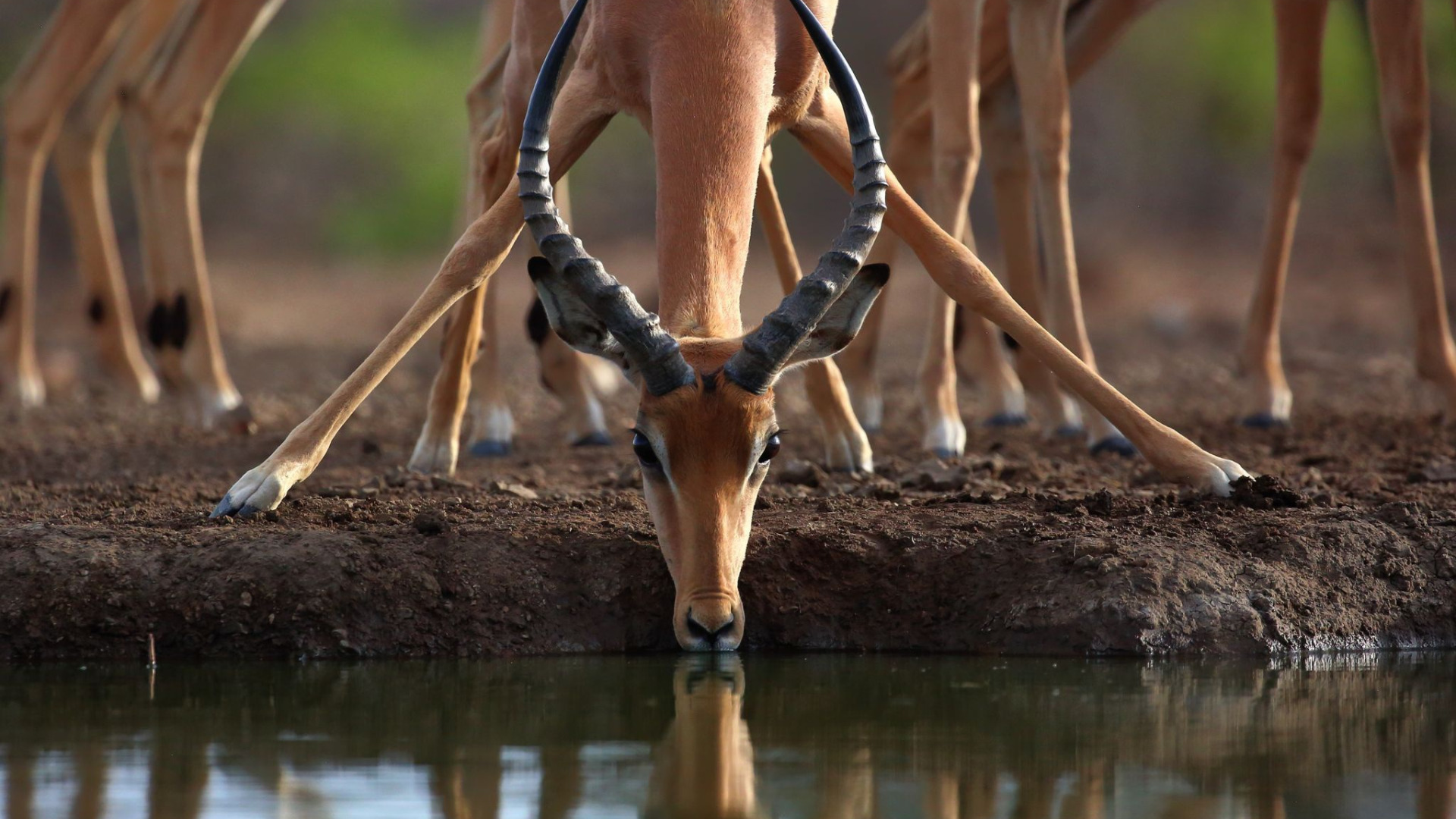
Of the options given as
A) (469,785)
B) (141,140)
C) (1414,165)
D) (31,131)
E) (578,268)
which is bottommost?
(469,785)

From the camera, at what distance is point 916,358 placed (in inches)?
604

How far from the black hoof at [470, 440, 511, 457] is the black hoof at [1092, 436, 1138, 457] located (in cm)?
304

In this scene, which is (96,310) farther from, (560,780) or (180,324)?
(560,780)

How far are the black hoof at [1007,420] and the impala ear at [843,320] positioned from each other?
468cm

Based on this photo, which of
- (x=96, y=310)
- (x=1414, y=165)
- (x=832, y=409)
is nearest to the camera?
(x=832, y=409)

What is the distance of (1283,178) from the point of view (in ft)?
33.9

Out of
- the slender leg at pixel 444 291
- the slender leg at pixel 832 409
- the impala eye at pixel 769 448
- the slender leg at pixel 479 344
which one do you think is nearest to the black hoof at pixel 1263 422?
the slender leg at pixel 832 409

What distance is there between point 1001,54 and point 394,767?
715 cm

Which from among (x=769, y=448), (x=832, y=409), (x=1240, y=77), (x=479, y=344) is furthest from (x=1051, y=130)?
(x=1240, y=77)

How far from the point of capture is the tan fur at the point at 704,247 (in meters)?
5.39

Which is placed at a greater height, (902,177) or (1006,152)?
(1006,152)

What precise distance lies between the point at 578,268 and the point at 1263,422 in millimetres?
5800

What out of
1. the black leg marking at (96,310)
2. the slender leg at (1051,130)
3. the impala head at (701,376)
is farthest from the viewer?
the black leg marking at (96,310)

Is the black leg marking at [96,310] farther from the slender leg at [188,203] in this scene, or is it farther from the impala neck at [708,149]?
the impala neck at [708,149]
